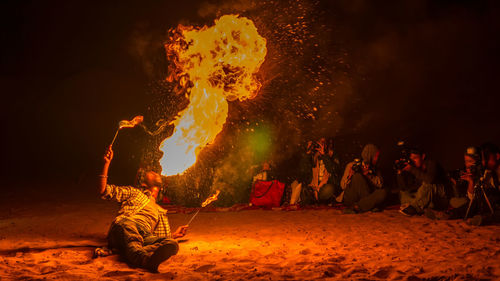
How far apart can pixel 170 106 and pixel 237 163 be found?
8.65 ft

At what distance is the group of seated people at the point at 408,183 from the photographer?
6320 mm

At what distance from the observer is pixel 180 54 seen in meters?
7.11

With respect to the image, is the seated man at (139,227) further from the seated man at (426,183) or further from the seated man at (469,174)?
the seated man at (469,174)

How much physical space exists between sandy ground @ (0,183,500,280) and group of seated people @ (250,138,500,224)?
1.37ft

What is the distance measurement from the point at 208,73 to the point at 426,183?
14.8 feet

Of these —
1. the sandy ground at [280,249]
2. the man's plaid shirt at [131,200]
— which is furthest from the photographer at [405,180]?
the man's plaid shirt at [131,200]

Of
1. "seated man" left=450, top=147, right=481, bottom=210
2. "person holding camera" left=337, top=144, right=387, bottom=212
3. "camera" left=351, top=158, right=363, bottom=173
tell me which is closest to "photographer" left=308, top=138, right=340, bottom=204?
"person holding camera" left=337, top=144, right=387, bottom=212

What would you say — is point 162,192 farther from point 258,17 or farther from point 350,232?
point 350,232

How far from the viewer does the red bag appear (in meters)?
9.00

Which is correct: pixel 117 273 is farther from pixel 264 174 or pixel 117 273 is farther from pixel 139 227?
pixel 264 174

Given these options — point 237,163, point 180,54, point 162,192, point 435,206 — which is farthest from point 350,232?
point 162,192

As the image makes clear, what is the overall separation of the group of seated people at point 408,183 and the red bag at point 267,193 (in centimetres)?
36

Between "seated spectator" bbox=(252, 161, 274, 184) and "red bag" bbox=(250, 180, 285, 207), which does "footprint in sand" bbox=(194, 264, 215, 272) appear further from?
"seated spectator" bbox=(252, 161, 274, 184)

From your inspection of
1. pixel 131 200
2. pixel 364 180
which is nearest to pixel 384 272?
pixel 131 200
